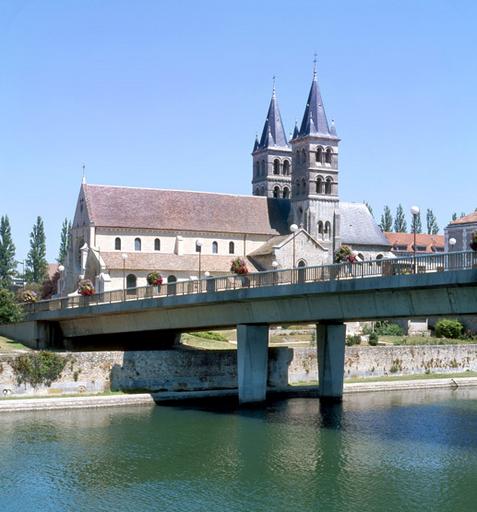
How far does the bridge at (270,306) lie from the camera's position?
40.8m

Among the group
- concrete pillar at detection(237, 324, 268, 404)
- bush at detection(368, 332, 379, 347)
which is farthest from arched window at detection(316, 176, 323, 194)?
concrete pillar at detection(237, 324, 268, 404)

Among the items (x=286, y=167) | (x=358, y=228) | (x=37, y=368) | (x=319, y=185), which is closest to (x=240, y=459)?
(x=37, y=368)

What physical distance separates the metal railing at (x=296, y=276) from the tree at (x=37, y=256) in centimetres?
8039

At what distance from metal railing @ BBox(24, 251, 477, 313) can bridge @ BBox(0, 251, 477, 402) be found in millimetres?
54

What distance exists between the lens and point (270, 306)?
50688 millimetres

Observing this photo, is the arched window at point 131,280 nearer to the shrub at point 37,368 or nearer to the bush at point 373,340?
the bush at point 373,340

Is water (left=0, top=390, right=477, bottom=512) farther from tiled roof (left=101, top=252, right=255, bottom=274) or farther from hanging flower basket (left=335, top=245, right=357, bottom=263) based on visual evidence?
tiled roof (left=101, top=252, right=255, bottom=274)

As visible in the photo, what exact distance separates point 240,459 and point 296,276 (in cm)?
1328

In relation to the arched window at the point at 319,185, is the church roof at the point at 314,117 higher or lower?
higher

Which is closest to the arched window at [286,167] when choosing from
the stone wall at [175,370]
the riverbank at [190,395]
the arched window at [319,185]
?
the arched window at [319,185]

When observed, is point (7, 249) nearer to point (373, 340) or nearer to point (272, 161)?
point (272, 161)

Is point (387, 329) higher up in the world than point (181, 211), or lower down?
lower down

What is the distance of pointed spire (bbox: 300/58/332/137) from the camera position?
110 metres

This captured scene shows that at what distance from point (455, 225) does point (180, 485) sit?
89092mm
